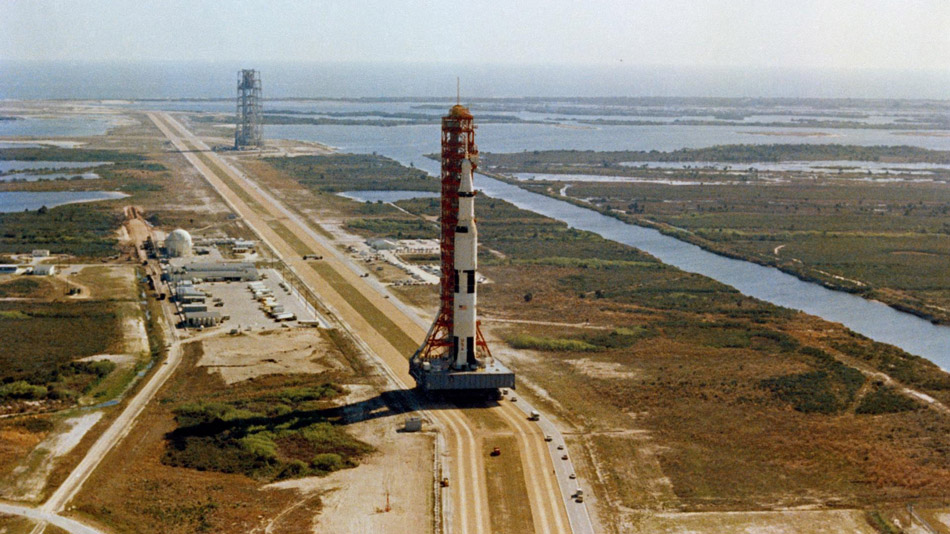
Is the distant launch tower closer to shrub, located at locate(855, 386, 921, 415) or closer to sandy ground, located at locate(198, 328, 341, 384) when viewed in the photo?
sandy ground, located at locate(198, 328, 341, 384)

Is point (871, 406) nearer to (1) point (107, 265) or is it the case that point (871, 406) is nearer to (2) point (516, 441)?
(2) point (516, 441)

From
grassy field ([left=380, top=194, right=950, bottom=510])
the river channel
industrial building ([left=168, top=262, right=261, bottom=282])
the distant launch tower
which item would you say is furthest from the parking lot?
the river channel

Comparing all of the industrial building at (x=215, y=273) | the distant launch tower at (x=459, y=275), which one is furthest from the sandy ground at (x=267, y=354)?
the industrial building at (x=215, y=273)

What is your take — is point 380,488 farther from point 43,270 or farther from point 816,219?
point 816,219

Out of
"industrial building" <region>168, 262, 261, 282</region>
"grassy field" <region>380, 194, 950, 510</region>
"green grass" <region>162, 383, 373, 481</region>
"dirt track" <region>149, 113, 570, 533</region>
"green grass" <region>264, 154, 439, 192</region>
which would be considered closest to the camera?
"dirt track" <region>149, 113, 570, 533</region>

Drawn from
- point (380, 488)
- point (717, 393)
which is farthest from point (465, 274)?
point (717, 393)

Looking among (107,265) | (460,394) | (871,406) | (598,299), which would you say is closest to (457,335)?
(460,394)
